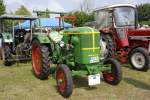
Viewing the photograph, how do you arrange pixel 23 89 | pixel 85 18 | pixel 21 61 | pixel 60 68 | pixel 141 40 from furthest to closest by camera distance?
1. pixel 85 18
2. pixel 21 61
3. pixel 141 40
4. pixel 23 89
5. pixel 60 68

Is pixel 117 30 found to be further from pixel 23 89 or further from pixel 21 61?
pixel 23 89

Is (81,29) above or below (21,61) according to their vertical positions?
above

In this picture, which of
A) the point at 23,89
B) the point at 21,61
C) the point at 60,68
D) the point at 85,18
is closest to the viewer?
the point at 60,68

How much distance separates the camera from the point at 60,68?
277 inches

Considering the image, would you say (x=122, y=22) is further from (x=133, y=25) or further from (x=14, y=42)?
(x=14, y=42)

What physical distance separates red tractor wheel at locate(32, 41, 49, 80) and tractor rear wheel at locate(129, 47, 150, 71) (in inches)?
134

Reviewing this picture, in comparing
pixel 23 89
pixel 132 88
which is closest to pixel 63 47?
pixel 23 89

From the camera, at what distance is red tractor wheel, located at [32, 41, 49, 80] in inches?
313

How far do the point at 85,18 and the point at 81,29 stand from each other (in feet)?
95.9

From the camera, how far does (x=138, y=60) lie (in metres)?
10.6

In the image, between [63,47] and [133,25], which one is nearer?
[63,47]

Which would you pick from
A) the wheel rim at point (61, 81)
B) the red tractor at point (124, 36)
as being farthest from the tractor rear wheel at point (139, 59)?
the wheel rim at point (61, 81)

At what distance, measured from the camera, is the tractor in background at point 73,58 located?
7.05 metres

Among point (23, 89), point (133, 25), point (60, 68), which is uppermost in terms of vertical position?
point (133, 25)
